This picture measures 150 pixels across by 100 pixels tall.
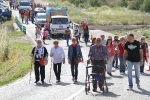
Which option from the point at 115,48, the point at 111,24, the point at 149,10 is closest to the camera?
the point at 115,48

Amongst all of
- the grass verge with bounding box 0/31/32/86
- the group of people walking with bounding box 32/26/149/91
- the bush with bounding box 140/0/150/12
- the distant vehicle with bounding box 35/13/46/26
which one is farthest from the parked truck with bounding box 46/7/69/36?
the bush with bounding box 140/0/150/12

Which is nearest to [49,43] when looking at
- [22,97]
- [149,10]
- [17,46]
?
[17,46]

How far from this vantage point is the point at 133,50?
12711 millimetres

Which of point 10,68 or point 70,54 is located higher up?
point 70,54

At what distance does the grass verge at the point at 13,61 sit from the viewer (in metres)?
18.7

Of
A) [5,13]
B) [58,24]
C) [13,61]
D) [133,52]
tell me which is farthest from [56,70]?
[5,13]

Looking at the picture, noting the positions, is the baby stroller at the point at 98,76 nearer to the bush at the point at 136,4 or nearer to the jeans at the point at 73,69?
the jeans at the point at 73,69

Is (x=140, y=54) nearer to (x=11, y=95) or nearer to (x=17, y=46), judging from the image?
(x=11, y=95)

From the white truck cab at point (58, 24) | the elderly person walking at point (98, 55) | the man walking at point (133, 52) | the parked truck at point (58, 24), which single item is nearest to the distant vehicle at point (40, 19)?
the parked truck at point (58, 24)

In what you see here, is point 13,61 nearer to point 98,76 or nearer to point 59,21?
point 59,21

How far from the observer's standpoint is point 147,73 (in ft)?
56.0

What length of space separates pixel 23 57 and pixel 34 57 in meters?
9.78

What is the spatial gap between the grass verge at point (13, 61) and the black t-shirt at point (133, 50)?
668 centimetres

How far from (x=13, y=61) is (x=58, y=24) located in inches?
452
